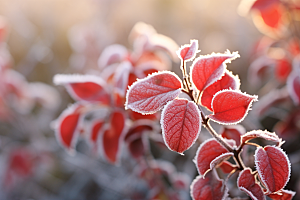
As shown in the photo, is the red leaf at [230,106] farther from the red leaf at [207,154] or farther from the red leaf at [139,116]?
the red leaf at [139,116]

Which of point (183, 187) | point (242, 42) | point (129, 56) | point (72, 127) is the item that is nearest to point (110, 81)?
point (129, 56)

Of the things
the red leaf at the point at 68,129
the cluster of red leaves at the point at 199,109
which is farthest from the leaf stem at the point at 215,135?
the red leaf at the point at 68,129

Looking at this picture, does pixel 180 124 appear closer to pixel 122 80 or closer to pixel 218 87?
pixel 218 87

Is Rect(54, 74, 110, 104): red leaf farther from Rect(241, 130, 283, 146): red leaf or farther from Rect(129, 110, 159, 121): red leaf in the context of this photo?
Rect(241, 130, 283, 146): red leaf

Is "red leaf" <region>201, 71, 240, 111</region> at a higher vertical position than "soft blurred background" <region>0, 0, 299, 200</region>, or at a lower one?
lower

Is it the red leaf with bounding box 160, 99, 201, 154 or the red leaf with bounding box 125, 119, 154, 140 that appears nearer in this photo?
the red leaf with bounding box 160, 99, 201, 154

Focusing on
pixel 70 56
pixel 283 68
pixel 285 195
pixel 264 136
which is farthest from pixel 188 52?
pixel 70 56

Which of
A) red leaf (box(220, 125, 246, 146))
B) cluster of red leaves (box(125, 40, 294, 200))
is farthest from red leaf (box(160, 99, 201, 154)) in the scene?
red leaf (box(220, 125, 246, 146))
